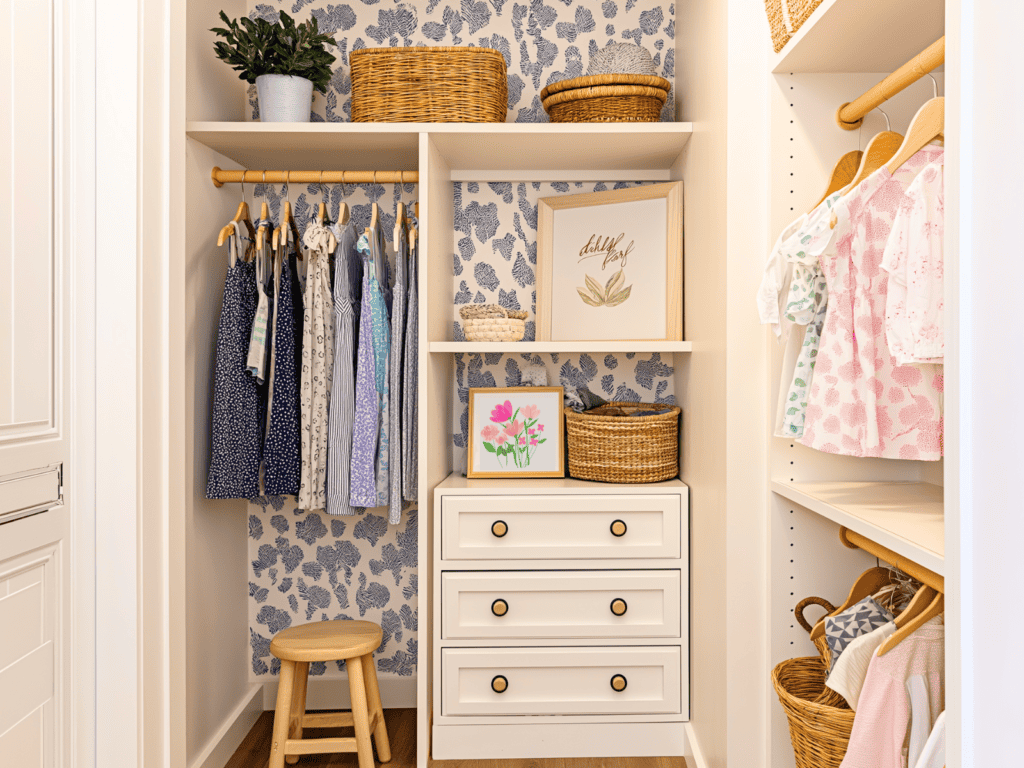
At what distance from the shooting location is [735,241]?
1.59 meters

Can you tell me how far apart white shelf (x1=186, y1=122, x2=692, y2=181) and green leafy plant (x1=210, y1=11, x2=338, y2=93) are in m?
0.20

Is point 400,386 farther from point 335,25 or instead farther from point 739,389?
point 335,25

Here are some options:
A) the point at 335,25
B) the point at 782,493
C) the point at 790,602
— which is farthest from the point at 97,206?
the point at 790,602

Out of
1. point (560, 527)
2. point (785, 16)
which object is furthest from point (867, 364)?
point (560, 527)

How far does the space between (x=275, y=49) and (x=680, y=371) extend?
153cm

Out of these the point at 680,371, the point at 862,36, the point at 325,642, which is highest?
the point at 862,36

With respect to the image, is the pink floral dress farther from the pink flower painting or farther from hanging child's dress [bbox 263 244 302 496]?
hanging child's dress [bbox 263 244 302 496]

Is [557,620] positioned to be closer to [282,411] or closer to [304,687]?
[304,687]

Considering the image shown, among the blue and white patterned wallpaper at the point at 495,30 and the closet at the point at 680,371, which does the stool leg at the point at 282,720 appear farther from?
the blue and white patterned wallpaper at the point at 495,30

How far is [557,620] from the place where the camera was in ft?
6.69

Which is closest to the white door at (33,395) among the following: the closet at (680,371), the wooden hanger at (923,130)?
the closet at (680,371)

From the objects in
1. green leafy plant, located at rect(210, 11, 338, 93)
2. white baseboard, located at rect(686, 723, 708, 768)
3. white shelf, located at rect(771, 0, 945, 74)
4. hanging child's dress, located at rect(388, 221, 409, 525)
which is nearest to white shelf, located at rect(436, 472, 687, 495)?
hanging child's dress, located at rect(388, 221, 409, 525)

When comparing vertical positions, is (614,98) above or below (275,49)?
below

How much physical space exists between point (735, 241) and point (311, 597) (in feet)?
5.87
